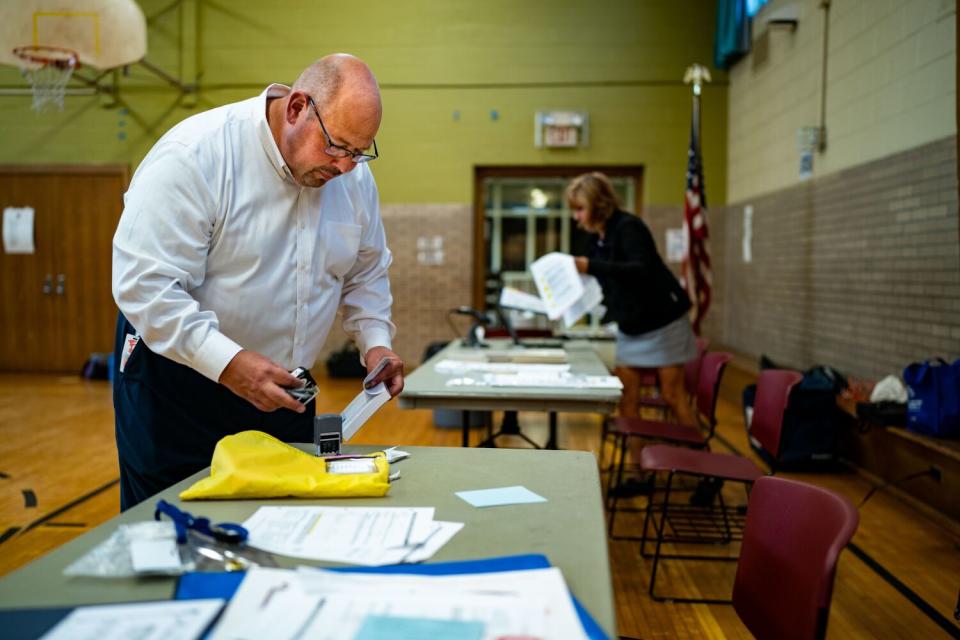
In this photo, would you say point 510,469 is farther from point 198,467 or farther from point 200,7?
point 200,7

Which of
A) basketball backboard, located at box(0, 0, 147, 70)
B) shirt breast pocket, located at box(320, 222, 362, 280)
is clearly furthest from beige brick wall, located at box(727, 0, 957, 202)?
basketball backboard, located at box(0, 0, 147, 70)

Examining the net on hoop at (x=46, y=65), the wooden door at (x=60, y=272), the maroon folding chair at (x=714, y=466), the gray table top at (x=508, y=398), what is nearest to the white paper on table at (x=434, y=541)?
the gray table top at (x=508, y=398)

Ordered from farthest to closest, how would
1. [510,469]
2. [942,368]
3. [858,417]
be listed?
[858,417], [942,368], [510,469]

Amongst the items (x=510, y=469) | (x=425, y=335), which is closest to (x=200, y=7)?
(x=425, y=335)

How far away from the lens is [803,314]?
589cm

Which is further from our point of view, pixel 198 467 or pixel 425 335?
pixel 425 335

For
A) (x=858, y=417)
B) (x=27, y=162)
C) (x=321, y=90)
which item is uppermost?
(x=27, y=162)

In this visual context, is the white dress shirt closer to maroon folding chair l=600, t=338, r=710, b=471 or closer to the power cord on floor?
maroon folding chair l=600, t=338, r=710, b=471

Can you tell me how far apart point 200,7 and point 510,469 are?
332 inches

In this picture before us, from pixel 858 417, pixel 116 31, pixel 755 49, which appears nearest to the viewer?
pixel 858 417

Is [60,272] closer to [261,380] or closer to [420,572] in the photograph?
[261,380]

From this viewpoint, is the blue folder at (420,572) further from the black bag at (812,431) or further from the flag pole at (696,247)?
the flag pole at (696,247)

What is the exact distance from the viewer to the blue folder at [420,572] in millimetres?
915

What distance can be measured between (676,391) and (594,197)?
1.13 meters
